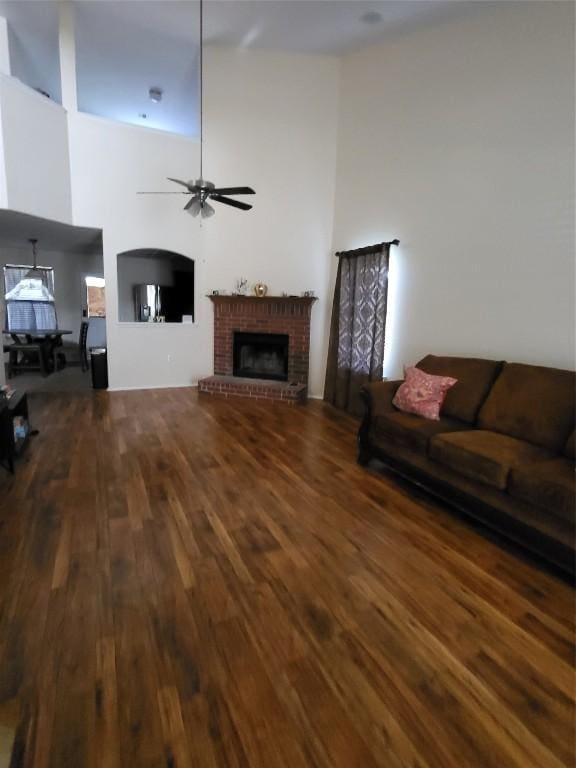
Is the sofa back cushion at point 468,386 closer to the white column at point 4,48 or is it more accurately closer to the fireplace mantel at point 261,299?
the fireplace mantel at point 261,299

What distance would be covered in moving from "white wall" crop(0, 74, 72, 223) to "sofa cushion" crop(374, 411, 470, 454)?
15.3 ft

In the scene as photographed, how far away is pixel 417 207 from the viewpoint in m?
4.12

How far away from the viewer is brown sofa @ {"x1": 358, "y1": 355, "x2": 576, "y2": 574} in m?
2.01

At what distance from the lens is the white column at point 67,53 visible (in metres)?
4.46

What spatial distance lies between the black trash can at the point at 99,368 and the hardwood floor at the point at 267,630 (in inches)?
116

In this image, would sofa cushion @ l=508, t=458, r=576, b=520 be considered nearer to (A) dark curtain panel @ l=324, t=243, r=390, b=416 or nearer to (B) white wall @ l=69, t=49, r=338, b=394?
(A) dark curtain panel @ l=324, t=243, r=390, b=416

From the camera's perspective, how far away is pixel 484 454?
2301mm

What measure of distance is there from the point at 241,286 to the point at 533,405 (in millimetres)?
4239

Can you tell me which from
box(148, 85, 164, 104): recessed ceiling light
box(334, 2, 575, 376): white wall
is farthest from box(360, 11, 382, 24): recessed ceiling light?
box(148, 85, 164, 104): recessed ceiling light

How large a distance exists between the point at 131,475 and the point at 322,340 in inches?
139

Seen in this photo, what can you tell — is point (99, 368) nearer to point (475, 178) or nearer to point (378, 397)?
point (378, 397)

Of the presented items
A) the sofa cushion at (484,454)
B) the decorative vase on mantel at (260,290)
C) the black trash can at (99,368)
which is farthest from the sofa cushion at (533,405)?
the black trash can at (99,368)

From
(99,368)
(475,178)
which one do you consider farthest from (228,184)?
(475,178)

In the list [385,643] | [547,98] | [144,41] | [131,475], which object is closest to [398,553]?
[385,643]
